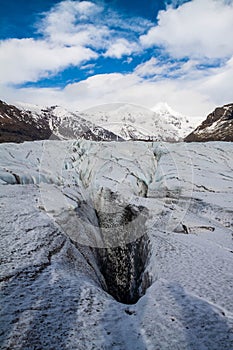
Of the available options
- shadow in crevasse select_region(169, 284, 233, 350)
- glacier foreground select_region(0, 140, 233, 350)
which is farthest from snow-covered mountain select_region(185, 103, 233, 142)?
shadow in crevasse select_region(169, 284, 233, 350)

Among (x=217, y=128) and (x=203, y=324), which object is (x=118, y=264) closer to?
(x=203, y=324)

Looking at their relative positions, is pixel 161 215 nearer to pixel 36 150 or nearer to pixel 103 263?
pixel 103 263

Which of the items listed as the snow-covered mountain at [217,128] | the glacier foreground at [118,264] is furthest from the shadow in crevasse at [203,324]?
the snow-covered mountain at [217,128]

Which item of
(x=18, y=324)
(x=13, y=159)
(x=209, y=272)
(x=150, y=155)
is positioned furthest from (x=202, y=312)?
(x=150, y=155)

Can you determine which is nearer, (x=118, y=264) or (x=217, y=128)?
(x=118, y=264)

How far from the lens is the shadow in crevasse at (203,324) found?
13.9ft

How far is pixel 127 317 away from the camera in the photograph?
5141 millimetres

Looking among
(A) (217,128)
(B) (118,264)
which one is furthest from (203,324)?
(A) (217,128)

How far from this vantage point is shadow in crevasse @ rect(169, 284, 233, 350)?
167 inches

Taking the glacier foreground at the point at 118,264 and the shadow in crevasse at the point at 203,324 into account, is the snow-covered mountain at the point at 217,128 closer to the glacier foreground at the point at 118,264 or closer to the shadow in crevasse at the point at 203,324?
the glacier foreground at the point at 118,264

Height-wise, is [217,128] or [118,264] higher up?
[217,128]

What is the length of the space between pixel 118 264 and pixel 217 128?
11356 centimetres

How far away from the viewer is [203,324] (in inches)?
185

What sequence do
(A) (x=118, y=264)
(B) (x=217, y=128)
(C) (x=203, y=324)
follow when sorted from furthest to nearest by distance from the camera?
(B) (x=217, y=128) → (A) (x=118, y=264) → (C) (x=203, y=324)
